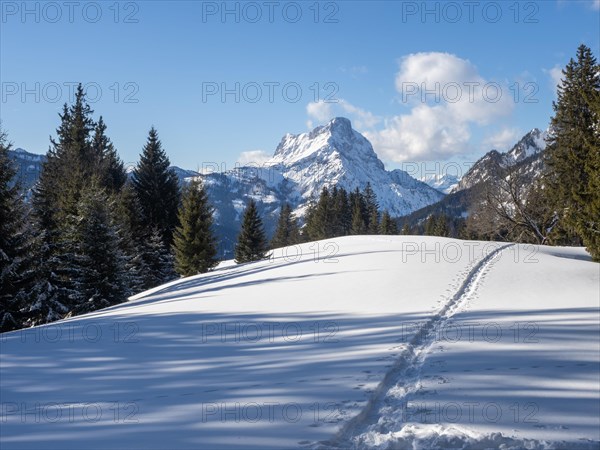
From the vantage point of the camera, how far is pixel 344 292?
42.7ft

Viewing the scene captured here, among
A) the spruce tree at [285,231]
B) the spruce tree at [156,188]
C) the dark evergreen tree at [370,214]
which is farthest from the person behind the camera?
the dark evergreen tree at [370,214]

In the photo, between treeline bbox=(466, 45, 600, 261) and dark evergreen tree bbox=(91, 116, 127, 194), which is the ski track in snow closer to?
treeline bbox=(466, 45, 600, 261)

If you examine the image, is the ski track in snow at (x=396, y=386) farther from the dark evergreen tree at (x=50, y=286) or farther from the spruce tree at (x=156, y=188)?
the spruce tree at (x=156, y=188)

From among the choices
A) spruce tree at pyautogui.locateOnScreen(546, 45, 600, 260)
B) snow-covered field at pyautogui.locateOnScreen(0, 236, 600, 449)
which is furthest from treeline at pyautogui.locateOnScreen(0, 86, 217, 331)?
spruce tree at pyautogui.locateOnScreen(546, 45, 600, 260)

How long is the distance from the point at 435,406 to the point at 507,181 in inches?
1468

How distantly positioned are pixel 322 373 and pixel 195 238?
1019 inches

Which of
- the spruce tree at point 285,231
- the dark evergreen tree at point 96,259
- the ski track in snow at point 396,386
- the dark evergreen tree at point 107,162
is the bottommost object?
the ski track in snow at point 396,386

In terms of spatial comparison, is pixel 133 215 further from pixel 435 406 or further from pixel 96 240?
pixel 435 406

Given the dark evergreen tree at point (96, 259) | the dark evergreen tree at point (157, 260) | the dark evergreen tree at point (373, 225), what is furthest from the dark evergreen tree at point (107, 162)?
the dark evergreen tree at point (373, 225)

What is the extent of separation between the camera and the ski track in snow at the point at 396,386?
4219 millimetres

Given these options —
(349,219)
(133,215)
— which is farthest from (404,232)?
(133,215)

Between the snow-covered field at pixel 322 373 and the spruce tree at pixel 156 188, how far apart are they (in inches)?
1266

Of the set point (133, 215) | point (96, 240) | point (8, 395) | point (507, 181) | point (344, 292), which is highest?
point (507, 181)

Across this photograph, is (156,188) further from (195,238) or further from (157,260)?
(195,238)
